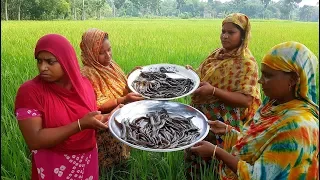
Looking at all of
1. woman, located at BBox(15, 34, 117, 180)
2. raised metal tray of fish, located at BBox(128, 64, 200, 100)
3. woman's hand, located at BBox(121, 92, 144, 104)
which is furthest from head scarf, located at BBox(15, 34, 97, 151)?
raised metal tray of fish, located at BBox(128, 64, 200, 100)

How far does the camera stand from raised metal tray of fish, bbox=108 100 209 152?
1.72 meters

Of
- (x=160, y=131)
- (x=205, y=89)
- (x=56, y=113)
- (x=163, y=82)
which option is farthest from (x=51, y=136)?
(x=205, y=89)

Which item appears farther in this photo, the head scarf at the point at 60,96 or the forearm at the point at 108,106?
the forearm at the point at 108,106

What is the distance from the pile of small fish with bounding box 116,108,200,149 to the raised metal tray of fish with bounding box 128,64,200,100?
0.18 meters

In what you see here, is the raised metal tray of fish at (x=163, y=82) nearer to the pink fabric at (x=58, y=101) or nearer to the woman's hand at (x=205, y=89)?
the woman's hand at (x=205, y=89)

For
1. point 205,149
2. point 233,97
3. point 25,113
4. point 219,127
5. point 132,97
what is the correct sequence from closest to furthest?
point 25,113 → point 205,149 → point 219,127 → point 132,97 → point 233,97

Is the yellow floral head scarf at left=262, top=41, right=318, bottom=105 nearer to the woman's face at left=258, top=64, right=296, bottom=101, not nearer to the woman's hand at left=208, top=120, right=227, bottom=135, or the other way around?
the woman's face at left=258, top=64, right=296, bottom=101

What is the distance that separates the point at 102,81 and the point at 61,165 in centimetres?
78

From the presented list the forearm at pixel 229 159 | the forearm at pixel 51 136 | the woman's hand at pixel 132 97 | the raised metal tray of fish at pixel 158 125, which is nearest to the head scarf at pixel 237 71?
the raised metal tray of fish at pixel 158 125

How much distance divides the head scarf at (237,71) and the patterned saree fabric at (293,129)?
2.92 ft

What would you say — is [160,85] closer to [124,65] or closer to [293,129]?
[293,129]

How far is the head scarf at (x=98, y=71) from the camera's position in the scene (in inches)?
90.8

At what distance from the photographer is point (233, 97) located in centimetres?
230

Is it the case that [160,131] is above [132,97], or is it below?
below
